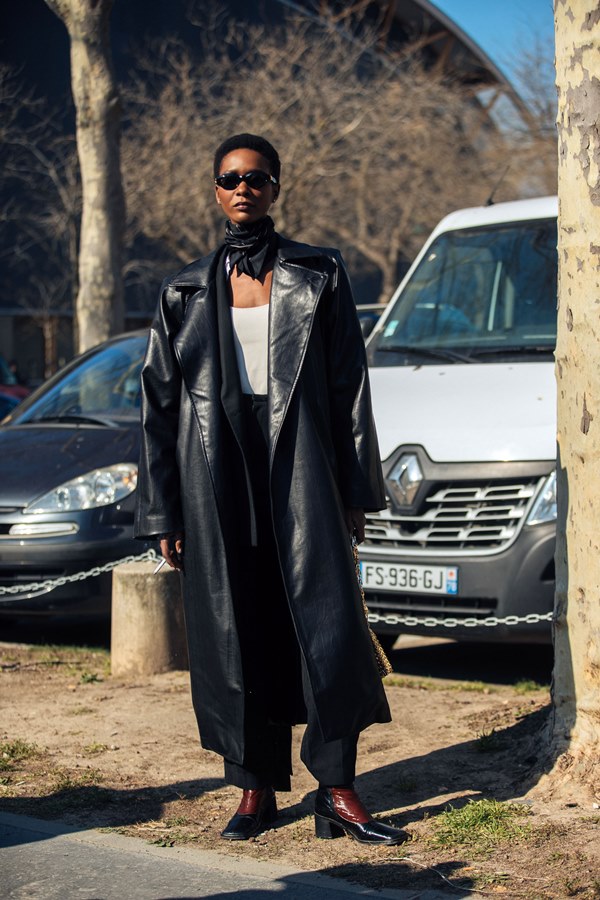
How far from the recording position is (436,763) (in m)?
4.78

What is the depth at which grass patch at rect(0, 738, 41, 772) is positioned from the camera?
15.8 ft

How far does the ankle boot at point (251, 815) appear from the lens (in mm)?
3971

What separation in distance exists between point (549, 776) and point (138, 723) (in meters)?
1.91

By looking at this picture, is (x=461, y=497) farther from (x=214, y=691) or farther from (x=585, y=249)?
(x=214, y=691)

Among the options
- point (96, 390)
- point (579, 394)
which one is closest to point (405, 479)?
point (579, 394)

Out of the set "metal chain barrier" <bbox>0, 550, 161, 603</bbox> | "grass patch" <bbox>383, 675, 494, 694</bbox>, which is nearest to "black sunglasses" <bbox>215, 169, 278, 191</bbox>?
"grass patch" <bbox>383, 675, 494, 694</bbox>

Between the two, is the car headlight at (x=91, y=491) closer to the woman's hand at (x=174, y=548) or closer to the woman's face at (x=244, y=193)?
the woman's hand at (x=174, y=548)

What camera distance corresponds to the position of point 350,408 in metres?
3.92

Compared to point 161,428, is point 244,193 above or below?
above

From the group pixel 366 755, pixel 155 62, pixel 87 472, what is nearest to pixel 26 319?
pixel 155 62

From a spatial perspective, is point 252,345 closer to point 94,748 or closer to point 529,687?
point 94,748

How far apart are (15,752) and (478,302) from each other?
11.6 ft

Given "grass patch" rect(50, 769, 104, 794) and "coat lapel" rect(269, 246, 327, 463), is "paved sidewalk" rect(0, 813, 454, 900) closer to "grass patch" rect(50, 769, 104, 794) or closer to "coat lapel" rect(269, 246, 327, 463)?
"grass patch" rect(50, 769, 104, 794)

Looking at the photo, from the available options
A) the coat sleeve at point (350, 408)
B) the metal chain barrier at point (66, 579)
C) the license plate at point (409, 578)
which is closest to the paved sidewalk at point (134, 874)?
the coat sleeve at point (350, 408)
